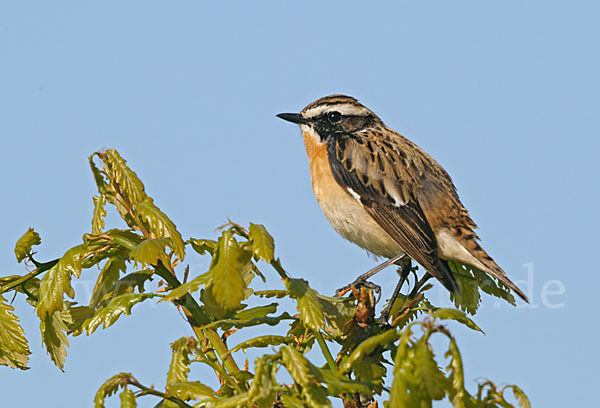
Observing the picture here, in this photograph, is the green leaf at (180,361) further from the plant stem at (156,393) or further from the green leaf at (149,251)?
the green leaf at (149,251)

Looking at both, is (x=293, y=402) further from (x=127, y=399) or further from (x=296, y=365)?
(x=127, y=399)

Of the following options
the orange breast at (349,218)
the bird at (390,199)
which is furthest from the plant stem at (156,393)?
the orange breast at (349,218)

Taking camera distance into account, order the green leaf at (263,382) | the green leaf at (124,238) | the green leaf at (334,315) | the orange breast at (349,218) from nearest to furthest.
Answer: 1. the green leaf at (263,382)
2. the green leaf at (124,238)
3. the green leaf at (334,315)
4. the orange breast at (349,218)

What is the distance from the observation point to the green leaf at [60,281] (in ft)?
12.7

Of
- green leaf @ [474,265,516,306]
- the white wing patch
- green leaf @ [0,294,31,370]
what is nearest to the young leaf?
green leaf @ [474,265,516,306]

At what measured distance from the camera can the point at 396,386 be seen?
286 cm

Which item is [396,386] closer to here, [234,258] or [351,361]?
[351,361]

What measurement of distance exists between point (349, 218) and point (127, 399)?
16.6 ft

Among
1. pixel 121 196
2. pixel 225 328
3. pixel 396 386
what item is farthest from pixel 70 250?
pixel 396 386

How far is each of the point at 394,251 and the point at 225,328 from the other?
4.30 meters

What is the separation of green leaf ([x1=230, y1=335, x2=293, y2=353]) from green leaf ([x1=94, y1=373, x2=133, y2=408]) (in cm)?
67

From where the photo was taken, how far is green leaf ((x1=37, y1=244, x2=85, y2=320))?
152 inches

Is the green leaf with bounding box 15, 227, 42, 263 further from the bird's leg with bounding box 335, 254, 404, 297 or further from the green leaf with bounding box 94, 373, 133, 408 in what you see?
the bird's leg with bounding box 335, 254, 404, 297

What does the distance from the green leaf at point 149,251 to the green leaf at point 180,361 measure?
0.43 m
